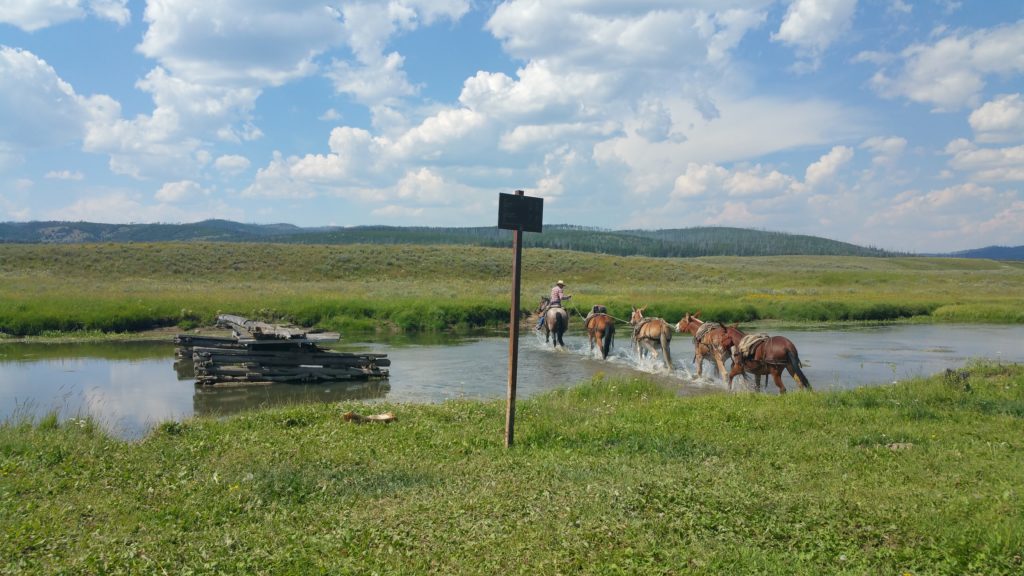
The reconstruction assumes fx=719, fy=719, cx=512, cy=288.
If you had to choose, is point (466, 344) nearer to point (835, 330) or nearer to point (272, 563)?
point (835, 330)

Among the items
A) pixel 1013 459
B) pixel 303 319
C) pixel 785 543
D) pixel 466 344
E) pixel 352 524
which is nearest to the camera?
pixel 785 543

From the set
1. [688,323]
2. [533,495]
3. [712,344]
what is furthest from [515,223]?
[688,323]

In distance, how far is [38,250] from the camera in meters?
69.9

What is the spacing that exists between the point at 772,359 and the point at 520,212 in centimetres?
911

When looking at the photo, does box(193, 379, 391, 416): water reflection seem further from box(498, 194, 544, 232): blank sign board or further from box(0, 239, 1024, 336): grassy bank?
box(0, 239, 1024, 336): grassy bank

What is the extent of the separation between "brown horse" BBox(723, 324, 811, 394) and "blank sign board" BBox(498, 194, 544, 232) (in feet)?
27.2

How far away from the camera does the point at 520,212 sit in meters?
9.89

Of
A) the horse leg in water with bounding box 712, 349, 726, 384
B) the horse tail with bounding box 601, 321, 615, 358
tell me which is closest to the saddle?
the horse leg in water with bounding box 712, 349, 726, 384

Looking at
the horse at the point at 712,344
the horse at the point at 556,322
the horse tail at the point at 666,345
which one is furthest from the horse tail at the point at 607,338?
the horse at the point at 712,344

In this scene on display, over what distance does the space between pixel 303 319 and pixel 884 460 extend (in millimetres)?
29574

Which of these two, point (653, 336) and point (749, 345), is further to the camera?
point (653, 336)

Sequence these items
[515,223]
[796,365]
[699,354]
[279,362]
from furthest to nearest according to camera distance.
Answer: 1. [699,354]
2. [279,362]
3. [796,365]
4. [515,223]

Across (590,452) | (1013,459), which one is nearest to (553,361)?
(590,452)

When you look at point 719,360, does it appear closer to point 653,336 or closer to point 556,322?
point 653,336
